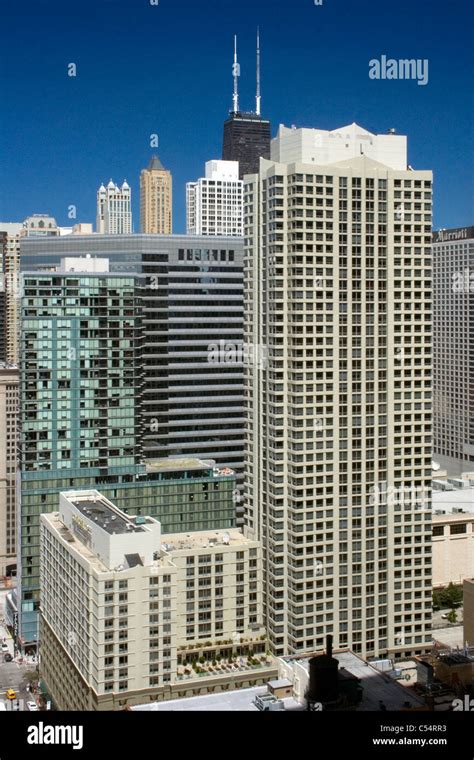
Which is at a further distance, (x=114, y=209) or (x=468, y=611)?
(x=114, y=209)

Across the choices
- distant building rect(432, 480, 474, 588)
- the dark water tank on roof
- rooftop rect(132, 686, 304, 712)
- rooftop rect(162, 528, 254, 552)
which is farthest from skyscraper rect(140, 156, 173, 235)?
the dark water tank on roof

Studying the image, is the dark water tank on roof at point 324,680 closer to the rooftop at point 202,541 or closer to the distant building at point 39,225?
the rooftop at point 202,541

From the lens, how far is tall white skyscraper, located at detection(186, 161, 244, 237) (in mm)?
34156

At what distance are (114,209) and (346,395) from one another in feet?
81.0

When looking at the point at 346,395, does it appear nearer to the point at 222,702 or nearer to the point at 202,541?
the point at 202,541

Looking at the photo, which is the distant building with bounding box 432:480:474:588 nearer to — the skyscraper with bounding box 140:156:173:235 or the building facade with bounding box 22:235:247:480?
the building facade with bounding box 22:235:247:480

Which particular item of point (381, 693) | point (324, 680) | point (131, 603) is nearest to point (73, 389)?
point (131, 603)

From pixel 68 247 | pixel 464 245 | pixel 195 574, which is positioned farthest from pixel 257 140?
pixel 195 574

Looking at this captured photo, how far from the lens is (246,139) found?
1162 inches

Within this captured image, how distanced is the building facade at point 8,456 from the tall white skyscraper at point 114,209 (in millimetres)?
13794

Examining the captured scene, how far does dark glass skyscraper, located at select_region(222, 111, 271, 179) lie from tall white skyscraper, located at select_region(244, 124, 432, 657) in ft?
45.0

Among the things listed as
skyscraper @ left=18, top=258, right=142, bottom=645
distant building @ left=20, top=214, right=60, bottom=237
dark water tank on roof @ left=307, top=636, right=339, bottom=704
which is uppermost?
distant building @ left=20, top=214, right=60, bottom=237

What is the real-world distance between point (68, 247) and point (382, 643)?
12.9m
